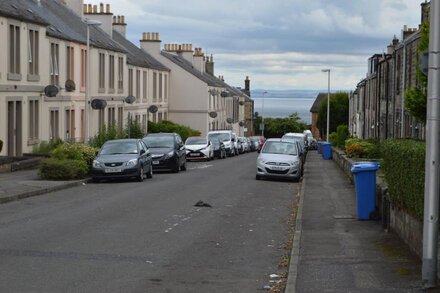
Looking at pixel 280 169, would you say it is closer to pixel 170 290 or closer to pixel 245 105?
pixel 170 290

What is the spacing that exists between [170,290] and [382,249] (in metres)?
4.28

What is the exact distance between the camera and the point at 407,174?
38.6 ft

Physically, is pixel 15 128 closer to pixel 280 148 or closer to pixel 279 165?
pixel 280 148

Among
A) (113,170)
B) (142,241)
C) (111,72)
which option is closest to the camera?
(142,241)

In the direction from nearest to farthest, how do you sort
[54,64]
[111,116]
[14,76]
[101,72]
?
[14,76] < [54,64] < [101,72] < [111,116]

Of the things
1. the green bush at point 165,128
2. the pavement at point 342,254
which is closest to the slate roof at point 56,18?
the green bush at point 165,128

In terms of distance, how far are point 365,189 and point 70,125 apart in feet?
86.8

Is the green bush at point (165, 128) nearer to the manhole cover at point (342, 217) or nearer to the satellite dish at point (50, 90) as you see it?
the satellite dish at point (50, 90)

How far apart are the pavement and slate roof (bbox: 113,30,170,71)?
36.0 metres

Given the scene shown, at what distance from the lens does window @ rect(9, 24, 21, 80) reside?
31062mm

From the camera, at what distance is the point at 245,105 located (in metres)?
115

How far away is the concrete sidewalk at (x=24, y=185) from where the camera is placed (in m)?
20.9

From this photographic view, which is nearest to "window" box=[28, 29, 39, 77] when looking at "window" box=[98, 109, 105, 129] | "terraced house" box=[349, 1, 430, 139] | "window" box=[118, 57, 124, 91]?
"window" box=[98, 109, 105, 129]

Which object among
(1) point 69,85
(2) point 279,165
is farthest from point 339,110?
(2) point 279,165
